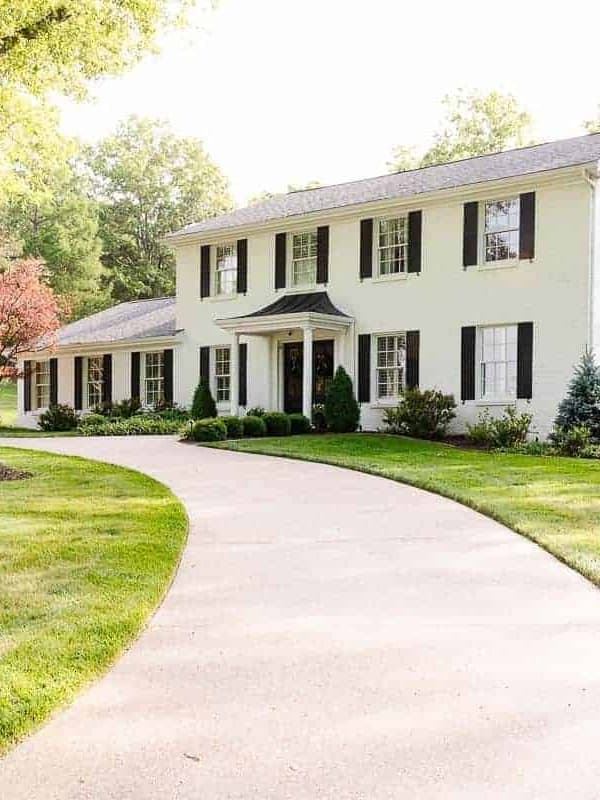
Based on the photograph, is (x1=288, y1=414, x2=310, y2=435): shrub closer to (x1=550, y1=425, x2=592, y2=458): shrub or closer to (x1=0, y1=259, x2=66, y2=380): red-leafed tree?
(x1=550, y1=425, x2=592, y2=458): shrub

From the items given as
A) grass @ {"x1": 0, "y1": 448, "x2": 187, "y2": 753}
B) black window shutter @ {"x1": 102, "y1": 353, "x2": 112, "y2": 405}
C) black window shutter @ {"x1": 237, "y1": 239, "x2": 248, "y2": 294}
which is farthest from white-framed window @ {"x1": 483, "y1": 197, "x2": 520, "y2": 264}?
black window shutter @ {"x1": 102, "y1": 353, "x2": 112, "y2": 405}

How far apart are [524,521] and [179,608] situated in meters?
3.74

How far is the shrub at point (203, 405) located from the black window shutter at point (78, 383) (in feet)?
19.7

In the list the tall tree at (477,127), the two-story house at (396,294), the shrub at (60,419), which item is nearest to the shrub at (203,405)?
the two-story house at (396,294)

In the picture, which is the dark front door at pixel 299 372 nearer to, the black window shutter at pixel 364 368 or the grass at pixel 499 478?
the black window shutter at pixel 364 368

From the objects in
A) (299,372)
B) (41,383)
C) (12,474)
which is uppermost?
(299,372)

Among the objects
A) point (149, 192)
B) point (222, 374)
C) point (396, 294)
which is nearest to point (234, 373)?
point (222, 374)

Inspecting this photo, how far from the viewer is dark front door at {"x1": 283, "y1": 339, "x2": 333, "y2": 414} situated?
19955mm

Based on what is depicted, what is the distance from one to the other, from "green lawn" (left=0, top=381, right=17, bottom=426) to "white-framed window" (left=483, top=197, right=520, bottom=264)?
60.3 feet

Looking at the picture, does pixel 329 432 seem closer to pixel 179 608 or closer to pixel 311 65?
pixel 311 65

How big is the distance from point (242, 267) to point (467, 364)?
6971mm

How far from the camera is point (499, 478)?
35.0 feet

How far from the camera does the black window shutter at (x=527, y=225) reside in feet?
54.4

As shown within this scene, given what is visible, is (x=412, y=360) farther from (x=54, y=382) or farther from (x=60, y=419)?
(x=54, y=382)
